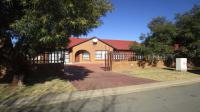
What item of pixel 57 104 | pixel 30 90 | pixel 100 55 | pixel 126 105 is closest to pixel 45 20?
pixel 57 104

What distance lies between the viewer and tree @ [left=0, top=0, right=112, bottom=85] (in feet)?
30.7

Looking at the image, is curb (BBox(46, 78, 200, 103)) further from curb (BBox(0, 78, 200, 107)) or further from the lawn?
the lawn

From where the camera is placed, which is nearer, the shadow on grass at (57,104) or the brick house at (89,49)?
the shadow on grass at (57,104)

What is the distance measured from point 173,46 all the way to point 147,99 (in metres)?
20.6

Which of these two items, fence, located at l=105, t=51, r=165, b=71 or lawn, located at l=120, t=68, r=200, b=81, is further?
fence, located at l=105, t=51, r=165, b=71

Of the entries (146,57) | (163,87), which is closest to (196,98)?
(163,87)

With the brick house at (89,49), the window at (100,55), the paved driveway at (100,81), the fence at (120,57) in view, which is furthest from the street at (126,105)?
the window at (100,55)

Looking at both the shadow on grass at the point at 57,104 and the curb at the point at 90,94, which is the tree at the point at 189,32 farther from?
the shadow on grass at the point at 57,104

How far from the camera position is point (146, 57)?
83.5 feet

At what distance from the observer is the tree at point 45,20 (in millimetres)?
9344

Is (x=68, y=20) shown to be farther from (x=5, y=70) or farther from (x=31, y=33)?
(x=5, y=70)

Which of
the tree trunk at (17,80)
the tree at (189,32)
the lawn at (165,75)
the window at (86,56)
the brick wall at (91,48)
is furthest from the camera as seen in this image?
the window at (86,56)

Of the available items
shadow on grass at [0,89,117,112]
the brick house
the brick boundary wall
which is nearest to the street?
shadow on grass at [0,89,117,112]

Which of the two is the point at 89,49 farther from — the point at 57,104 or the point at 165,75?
the point at 57,104
